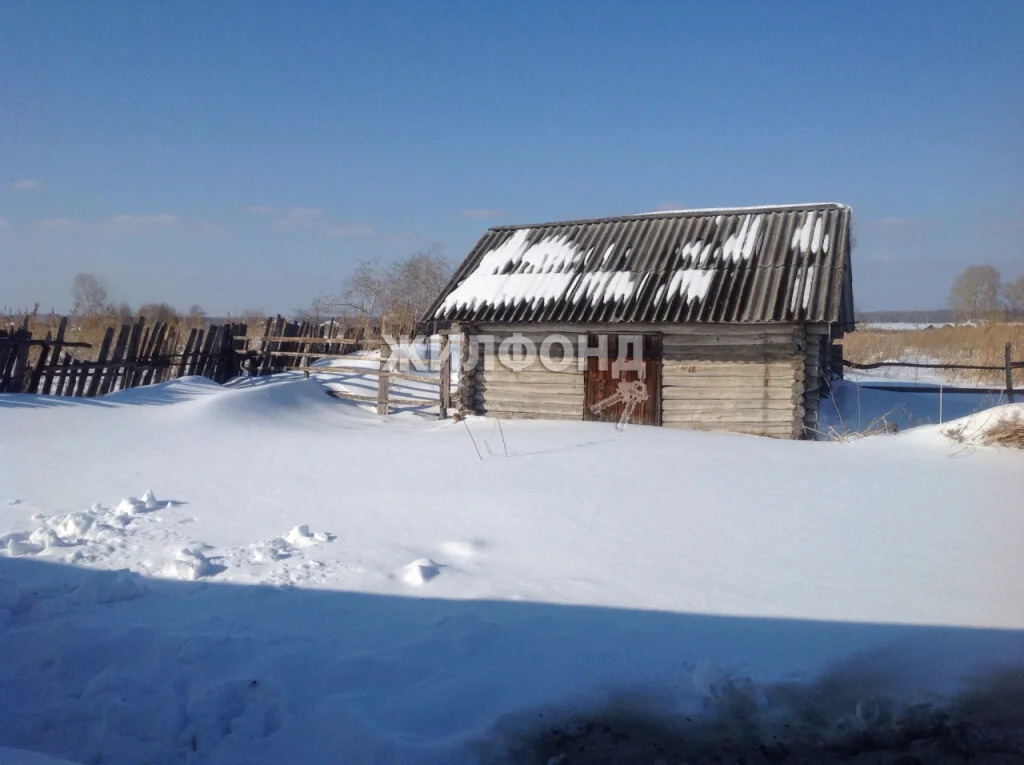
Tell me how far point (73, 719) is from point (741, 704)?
3479 mm

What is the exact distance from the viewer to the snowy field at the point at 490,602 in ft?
12.4

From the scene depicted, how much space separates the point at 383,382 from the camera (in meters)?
Result: 16.2

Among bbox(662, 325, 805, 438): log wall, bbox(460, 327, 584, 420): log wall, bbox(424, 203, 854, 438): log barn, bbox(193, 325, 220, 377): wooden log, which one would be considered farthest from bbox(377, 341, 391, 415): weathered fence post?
bbox(662, 325, 805, 438): log wall

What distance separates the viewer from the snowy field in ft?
12.4

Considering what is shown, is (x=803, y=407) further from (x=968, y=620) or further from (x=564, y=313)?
(x=968, y=620)

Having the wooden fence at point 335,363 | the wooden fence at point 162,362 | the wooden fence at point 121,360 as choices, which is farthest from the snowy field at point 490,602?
the wooden fence at point 335,363

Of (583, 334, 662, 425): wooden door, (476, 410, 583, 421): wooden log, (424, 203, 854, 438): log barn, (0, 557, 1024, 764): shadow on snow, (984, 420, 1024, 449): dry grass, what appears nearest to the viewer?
(0, 557, 1024, 764): shadow on snow

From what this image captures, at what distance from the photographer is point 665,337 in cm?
1327

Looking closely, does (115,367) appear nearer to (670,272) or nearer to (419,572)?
(670,272)

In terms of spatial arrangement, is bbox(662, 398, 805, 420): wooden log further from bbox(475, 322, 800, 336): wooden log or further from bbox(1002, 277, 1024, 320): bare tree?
bbox(1002, 277, 1024, 320): bare tree

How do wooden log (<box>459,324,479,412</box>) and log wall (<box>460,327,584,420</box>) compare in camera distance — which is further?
wooden log (<box>459,324,479,412</box>)

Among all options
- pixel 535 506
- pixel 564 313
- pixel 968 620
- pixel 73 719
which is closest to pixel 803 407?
pixel 564 313

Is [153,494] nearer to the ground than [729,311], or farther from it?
nearer to the ground

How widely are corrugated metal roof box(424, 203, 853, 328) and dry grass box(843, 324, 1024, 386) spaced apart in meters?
14.0
